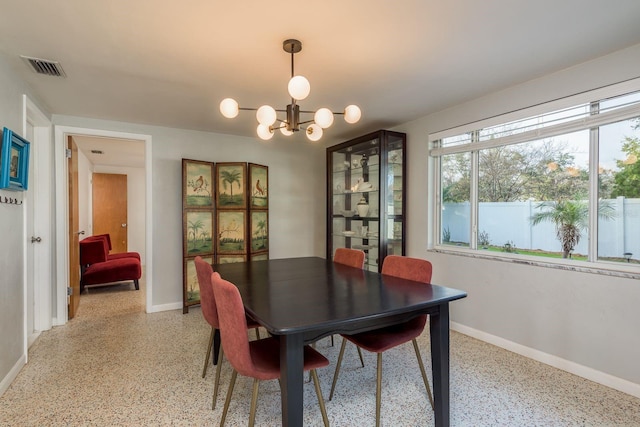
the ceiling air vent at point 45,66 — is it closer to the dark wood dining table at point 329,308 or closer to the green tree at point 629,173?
the dark wood dining table at point 329,308

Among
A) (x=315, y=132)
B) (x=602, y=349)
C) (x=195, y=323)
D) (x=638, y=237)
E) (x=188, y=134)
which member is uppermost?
(x=188, y=134)

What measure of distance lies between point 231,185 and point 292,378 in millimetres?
3100

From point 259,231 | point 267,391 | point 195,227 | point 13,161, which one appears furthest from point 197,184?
point 267,391

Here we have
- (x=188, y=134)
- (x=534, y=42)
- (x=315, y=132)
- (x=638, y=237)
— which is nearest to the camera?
(x=534, y=42)

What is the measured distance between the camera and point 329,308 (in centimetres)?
148

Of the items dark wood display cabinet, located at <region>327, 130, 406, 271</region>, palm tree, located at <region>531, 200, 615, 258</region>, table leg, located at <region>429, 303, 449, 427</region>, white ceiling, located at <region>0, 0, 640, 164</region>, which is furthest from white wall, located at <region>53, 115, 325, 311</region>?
table leg, located at <region>429, 303, 449, 427</region>

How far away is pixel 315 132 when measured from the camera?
2330mm

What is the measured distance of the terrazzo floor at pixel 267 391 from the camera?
187 centimetres

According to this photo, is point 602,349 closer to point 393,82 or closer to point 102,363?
point 393,82

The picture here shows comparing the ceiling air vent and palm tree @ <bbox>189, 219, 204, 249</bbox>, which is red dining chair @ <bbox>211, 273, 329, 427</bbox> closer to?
the ceiling air vent

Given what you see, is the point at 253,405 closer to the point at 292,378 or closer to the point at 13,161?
the point at 292,378

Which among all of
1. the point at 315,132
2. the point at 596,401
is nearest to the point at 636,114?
the point at 596,401

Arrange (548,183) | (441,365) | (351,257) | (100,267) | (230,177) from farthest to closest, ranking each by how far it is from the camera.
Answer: (100,267) → (230,177) → (351,257) → (548,183) → (441,365)

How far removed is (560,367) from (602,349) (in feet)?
1.11
